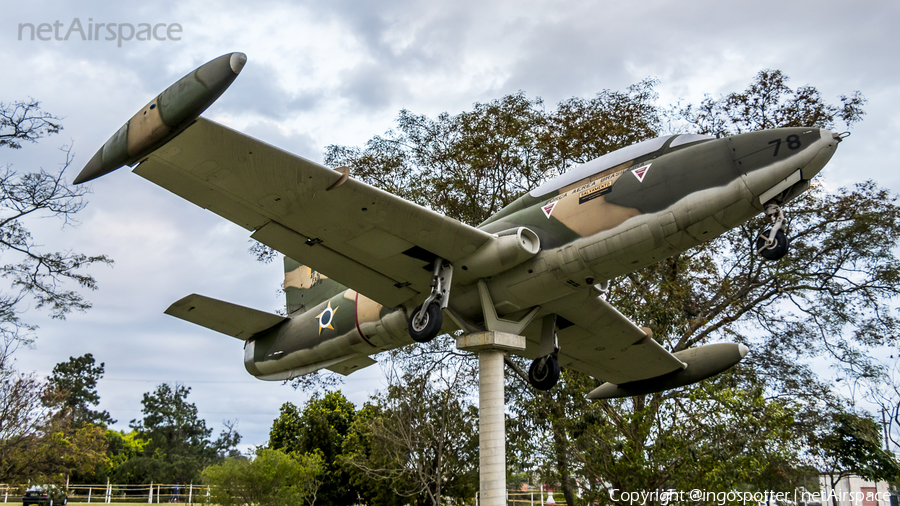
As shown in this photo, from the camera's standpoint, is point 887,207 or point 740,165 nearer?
point 740,165

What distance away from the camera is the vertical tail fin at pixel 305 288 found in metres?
13.7

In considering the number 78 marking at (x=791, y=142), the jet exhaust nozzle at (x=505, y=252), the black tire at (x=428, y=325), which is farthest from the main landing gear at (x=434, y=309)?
the number 78 marking at (x=791, y=142)

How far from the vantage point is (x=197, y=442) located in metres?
Result: 58.7

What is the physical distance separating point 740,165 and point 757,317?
47.6ft

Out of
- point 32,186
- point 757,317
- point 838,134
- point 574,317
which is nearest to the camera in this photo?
point 838,134

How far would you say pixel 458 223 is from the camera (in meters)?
9.71

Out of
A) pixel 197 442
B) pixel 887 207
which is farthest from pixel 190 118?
pixel 197 442

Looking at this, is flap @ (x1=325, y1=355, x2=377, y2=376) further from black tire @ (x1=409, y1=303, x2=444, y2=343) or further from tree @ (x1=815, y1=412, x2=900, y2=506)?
tree @ (x1=815, y1=412, x2=900, y2=506)

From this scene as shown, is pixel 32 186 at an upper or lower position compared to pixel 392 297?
upper

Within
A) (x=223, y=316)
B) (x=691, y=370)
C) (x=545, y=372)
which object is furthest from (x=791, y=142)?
(x=223, y=316)

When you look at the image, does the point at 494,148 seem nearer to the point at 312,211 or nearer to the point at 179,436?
the point at 312,211

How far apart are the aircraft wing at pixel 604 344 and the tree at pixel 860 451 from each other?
10.7 metres

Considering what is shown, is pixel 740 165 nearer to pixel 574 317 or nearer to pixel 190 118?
pixel 574 317

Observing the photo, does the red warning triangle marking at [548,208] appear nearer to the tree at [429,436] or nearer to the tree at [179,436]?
the tree at [429,436]
